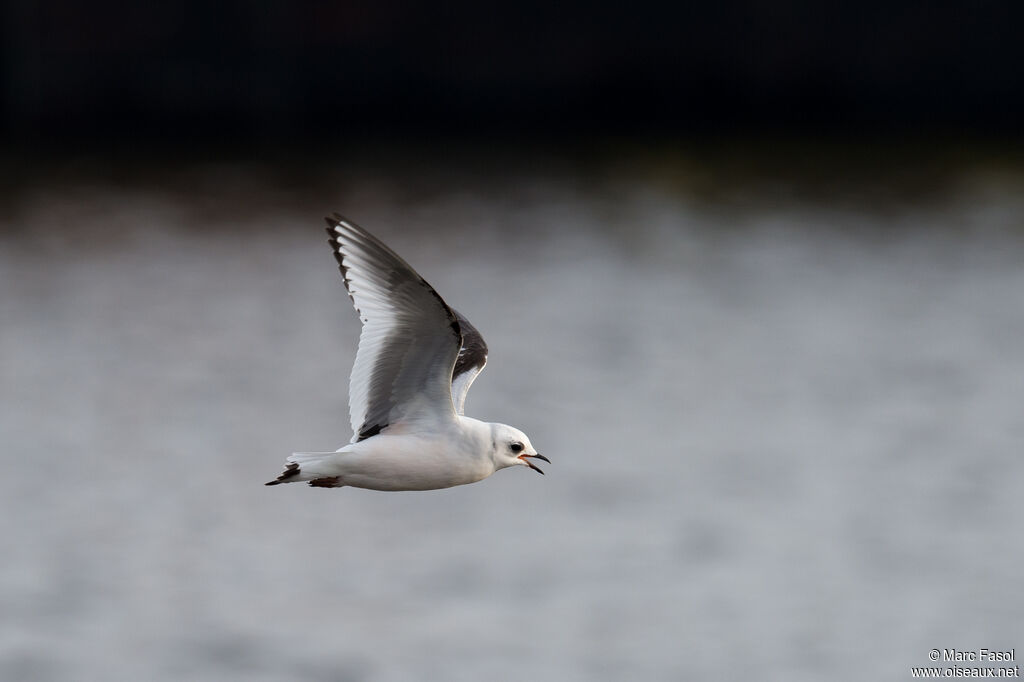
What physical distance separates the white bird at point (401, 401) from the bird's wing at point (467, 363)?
750mm

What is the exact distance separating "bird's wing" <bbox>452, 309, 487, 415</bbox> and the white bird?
75cm

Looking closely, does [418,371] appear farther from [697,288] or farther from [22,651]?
[697,288]

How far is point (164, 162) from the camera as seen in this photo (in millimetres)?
53031

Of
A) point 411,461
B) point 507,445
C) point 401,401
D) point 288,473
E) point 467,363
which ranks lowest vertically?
point 288,473

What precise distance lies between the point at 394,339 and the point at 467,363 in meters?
1.31

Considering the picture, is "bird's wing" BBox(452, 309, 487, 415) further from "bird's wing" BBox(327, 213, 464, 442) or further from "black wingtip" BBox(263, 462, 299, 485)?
"black wingtip" BBox(263, 462, 299, 485)

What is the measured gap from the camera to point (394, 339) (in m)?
9.39

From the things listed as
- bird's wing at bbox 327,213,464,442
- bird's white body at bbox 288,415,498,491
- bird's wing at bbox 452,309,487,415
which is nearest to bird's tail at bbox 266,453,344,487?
bird's white body at bbox 288,415,498,491

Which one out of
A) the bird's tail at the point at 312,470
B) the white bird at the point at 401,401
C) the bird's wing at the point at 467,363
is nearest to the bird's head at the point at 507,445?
the white bird at the point at 401,401

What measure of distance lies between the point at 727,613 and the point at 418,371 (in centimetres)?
2327

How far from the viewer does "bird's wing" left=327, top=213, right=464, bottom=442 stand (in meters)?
9.26

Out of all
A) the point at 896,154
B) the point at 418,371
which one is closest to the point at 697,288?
the point at 896,154

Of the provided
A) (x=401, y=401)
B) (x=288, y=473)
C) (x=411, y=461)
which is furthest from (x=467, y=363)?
(x=288, y=473)

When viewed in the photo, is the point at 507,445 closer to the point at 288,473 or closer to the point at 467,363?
the point at 288,473
